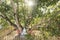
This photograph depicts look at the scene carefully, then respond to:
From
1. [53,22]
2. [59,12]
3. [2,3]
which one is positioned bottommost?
[53,22]

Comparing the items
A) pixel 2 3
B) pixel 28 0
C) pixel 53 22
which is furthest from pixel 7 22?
pixel 53 22

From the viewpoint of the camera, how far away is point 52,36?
3.71 meters

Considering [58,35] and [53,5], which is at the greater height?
[53,5]

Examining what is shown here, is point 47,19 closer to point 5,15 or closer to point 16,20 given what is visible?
point 16,20

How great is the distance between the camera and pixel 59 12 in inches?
150

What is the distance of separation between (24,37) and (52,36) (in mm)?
683

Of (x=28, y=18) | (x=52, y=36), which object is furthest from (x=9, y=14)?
(x=52, y=36)

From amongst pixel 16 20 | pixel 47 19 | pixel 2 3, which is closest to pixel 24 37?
pixel 16 20

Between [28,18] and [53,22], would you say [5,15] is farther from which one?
[53,22]

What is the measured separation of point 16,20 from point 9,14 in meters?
0.28

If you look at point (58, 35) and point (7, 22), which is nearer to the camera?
point (58, 35)

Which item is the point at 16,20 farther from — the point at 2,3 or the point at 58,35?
the point at 58,35

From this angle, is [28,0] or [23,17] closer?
[28,0]

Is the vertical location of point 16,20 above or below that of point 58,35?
above
